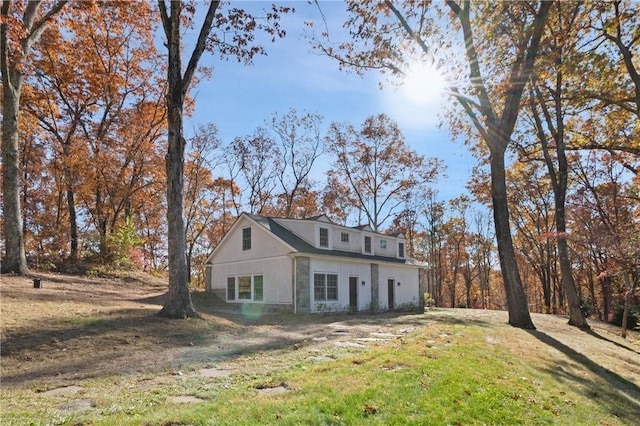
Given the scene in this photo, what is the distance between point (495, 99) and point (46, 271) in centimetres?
1875

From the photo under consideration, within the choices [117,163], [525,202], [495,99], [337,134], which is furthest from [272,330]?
[525,202]

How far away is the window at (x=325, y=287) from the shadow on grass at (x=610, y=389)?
9787 millimetres

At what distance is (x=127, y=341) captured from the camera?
7.60 meters

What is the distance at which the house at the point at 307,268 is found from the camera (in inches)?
671

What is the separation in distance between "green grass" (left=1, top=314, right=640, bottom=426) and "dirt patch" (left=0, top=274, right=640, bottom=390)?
2.09ft

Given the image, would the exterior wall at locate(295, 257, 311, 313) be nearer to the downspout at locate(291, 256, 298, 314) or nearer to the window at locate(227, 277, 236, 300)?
the downspout at locate(291, 256, 298, 314)

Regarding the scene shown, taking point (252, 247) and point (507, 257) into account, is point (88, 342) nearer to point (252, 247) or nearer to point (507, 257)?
point (252, 247)

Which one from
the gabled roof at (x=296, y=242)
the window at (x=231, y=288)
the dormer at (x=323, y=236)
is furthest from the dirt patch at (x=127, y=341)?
the window at (x=231, y=288)

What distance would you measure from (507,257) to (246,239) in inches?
473

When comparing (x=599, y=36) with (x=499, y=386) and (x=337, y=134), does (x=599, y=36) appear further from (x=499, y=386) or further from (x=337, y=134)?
(x=337, y=134)

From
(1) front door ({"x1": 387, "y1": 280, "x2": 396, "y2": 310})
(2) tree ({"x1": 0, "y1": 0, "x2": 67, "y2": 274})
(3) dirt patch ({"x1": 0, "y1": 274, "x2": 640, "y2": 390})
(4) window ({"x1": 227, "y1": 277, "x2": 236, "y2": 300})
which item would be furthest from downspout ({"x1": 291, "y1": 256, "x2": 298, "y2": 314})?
(2) tree ({"x1": 0, "y1": 0, "x2": 67, "y2": 274})

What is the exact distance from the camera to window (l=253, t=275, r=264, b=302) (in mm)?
18422

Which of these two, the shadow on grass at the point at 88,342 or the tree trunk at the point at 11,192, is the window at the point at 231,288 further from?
the shadow on grass at the point at 88,342

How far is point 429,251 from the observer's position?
41.0m
